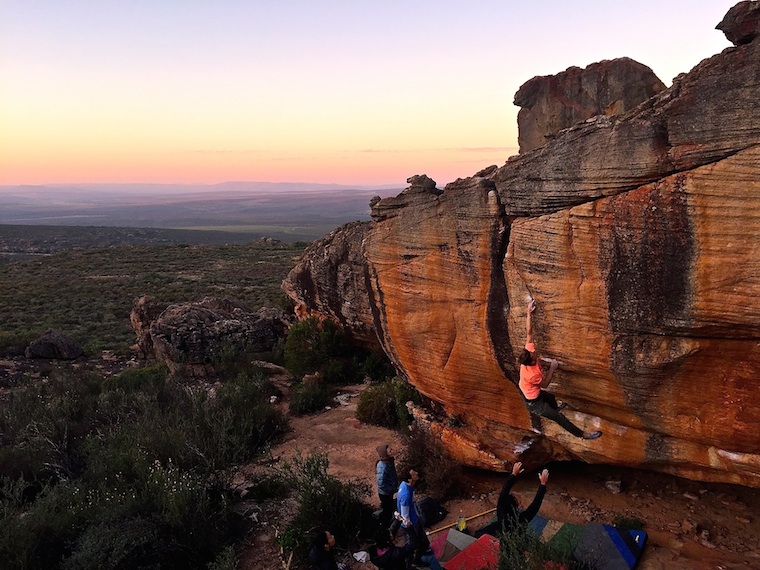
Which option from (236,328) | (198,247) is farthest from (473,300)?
(198,247)

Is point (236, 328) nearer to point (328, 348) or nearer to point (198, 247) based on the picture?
point (328, 348)

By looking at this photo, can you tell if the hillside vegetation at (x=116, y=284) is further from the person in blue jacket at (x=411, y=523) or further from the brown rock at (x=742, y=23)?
the brown rock at (x=742, y=23)

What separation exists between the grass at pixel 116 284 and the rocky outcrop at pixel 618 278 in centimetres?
1473

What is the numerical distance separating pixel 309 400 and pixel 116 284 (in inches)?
1234

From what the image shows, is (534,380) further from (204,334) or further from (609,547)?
(204,334)

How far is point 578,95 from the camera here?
14.6 metres

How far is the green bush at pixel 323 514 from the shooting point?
8.55 metres

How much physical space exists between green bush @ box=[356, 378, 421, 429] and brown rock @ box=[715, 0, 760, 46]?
898 centimetres

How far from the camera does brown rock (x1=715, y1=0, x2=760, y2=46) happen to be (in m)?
5.48

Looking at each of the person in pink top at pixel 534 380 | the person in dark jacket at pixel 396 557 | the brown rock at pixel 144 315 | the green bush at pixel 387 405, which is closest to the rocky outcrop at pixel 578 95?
the green bush at pixel 387 405

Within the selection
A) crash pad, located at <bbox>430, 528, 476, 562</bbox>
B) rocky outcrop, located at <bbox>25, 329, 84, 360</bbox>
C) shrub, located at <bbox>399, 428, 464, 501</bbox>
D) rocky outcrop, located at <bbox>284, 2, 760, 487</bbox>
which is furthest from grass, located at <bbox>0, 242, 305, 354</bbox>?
crash pad, located at <bbox>430, 528, 476, 562</bbox>

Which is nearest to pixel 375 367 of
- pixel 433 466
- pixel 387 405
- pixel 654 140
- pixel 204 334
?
pixel 387 405

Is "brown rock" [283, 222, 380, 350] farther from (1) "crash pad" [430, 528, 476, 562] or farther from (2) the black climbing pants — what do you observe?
(2) the black climbing pants

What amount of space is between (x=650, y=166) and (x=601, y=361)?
2570 mm
